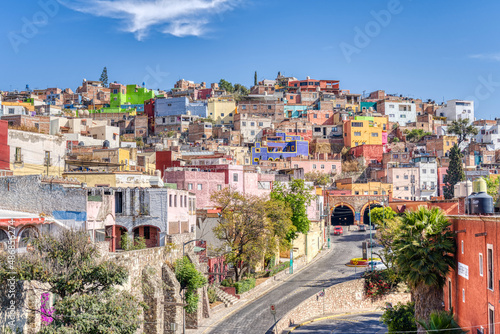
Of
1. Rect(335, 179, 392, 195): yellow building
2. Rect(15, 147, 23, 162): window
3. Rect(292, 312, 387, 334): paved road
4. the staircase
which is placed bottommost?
Rect(292, 312, 387, 334): paved road

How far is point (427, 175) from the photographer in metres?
99.3

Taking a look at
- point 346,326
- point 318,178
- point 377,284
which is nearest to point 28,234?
point 346,326

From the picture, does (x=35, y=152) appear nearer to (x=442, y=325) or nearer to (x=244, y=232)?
(x=244, y=232)

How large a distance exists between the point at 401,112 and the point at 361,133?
89.2 feet

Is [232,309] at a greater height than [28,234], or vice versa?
[28,234]

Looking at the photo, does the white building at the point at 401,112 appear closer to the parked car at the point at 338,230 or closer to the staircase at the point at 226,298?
the parked car at the point at 338,230

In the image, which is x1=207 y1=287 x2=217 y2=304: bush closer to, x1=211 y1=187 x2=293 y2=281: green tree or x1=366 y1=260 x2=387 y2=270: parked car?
x1=211 y1=187 x2=293 y2=281: green tree

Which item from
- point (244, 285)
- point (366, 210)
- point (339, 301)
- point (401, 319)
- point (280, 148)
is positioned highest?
point (280, 148)

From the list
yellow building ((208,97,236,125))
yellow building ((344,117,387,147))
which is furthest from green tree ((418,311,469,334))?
yellow building ((208,97,236,125))

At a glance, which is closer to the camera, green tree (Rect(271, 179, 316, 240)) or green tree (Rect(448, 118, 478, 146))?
green tree (Rect(271, 179, 316, 240))

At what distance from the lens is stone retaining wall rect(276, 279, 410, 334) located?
156 feet

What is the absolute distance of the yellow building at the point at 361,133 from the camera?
117 m

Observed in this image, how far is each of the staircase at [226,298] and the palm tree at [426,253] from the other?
1811 cm

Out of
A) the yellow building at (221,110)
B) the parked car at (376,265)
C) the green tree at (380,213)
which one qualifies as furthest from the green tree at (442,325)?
the yellow building at (221,110)
